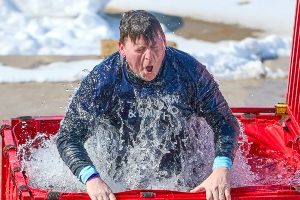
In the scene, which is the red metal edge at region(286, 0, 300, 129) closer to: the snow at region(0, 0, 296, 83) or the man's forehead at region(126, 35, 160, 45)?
the man's forehead at region(126, 35, 160, 45)

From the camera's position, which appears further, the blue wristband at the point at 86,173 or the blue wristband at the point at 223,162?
the blue wristband at the point at 223,162

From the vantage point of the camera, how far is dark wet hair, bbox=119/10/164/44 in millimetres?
3297

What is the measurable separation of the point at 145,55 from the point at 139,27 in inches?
5.3

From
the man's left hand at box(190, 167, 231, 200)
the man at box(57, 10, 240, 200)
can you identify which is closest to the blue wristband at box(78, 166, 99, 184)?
the man at box(57, 10, 240, 200)

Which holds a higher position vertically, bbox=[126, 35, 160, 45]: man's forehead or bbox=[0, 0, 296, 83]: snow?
bbox=[0, 0, 296, 83]: snow

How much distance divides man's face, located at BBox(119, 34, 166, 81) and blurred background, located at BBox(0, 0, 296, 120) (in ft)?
9.55

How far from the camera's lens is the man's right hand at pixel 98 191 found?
10.4 ft

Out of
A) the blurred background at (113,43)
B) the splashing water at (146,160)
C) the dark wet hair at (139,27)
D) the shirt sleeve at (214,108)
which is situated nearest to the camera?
the dark wet hair at (139,27)

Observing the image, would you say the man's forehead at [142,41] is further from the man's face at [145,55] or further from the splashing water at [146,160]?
the splashing water at [146,160]

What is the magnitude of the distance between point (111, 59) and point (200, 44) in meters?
4.64

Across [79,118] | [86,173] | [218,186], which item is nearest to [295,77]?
[218,186]

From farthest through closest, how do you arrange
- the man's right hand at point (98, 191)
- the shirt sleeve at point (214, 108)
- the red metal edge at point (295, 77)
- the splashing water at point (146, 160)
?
the red metal edge at point (295, 77) < the splashing water at point (146, 160) < the shirt sleeve at point (214, 108) < the man's right hand at point (98, 191)

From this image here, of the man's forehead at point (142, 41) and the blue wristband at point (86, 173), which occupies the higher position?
the man's forehead at point (142, 41)

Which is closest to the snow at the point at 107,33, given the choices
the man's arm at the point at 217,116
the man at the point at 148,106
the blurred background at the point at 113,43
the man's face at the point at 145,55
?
the blurred background at the point at 113,43
